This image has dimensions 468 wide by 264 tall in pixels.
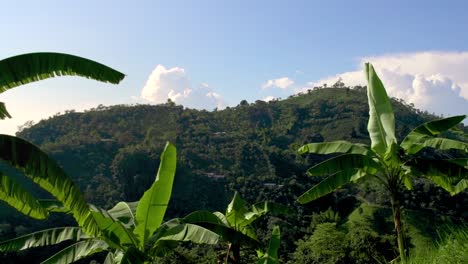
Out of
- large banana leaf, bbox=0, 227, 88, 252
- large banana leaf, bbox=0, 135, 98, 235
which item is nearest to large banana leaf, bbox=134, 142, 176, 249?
large banana leaf, bbox=0, 227, 88, 252

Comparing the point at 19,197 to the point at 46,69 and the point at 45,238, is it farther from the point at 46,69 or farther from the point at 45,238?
the point at 45,238

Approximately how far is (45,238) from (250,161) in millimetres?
66707

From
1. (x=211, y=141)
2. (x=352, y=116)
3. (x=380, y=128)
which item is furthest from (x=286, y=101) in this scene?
(x=380, y=128)

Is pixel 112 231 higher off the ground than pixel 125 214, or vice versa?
pixel 125 214

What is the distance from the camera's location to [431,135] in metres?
9.68

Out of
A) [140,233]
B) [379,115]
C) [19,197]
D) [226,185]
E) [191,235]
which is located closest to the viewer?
[19,197]

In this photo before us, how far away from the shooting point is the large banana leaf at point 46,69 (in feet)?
16.9

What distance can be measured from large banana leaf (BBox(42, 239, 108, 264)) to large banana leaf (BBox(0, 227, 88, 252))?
0.72ft

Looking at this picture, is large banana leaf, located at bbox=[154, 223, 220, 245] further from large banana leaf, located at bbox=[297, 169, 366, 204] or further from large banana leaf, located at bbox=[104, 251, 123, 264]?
large banana leaf, located at bbox=[297, 169, 366, 204]

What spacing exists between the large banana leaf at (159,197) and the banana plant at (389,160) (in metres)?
2.89

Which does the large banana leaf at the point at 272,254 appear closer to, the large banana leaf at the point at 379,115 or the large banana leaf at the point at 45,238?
the large banana leaf at the point at 379,115

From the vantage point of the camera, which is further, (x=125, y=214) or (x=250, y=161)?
(x=250, y=161)

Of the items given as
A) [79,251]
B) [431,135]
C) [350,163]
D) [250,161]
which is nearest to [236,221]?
[350,163]

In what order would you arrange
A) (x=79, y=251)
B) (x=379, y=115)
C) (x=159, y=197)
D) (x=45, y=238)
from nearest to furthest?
(x=159, y=197) < (x=79, y=251) < (x=45, y=238) < (x=379, y=115)
